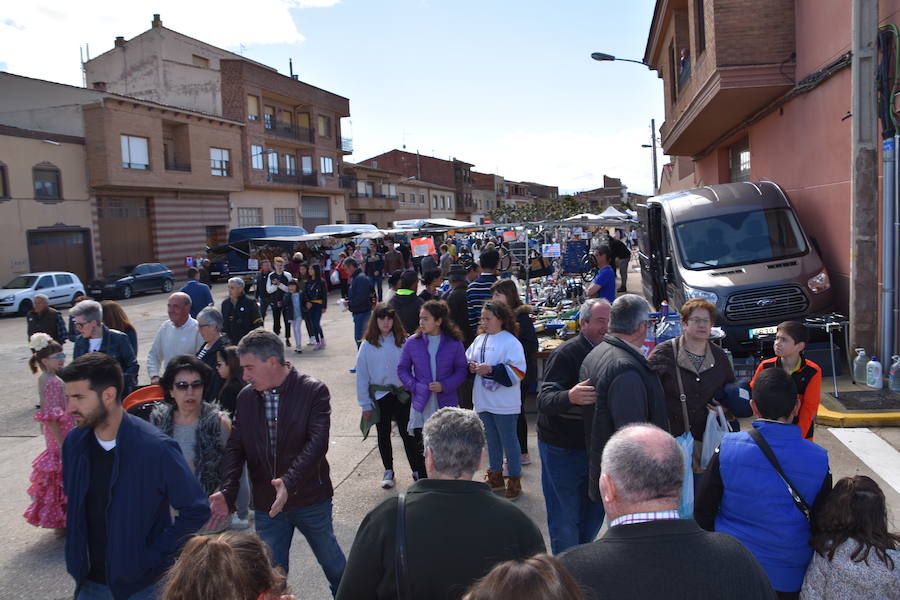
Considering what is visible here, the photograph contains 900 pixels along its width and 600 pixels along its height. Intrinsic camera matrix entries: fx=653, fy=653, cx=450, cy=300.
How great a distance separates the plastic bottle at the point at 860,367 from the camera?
8453 millimetres

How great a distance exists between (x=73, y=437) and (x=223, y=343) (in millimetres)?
2979

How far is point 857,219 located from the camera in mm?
8547

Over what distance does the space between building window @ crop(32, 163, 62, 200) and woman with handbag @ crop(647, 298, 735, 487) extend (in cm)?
3193

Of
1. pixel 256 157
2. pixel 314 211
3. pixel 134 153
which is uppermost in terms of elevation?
pixel 256 157

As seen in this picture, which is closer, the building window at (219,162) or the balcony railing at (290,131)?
the building window at (219,162)

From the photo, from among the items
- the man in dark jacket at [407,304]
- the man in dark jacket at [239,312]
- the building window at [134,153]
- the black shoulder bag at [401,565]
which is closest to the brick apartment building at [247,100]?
the building window at [134,153]

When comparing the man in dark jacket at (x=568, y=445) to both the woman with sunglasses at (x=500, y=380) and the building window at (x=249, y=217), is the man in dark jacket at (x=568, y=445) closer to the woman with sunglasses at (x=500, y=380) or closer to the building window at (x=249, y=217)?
the woman with sunglasses at (x=500, y=380)

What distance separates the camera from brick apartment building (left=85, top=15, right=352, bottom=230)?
41.2 m

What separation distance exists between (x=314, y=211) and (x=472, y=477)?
4792 cm

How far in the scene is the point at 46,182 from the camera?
2955 cm

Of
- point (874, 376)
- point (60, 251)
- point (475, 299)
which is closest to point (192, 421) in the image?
point (475, 299)

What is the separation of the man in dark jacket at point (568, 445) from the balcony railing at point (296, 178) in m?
42.0

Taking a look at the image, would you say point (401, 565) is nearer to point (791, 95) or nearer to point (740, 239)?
point (740, 239)

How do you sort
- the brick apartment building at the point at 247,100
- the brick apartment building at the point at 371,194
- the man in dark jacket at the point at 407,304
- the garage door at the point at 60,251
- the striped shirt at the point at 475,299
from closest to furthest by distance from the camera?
the striped shirt at the point at 475,299
the man in dark jacket at the point at 407,304
the garage door at the point at 60,251
the brick apartment building at the point at 247,100
the brick apartment building at the point at 371,194
